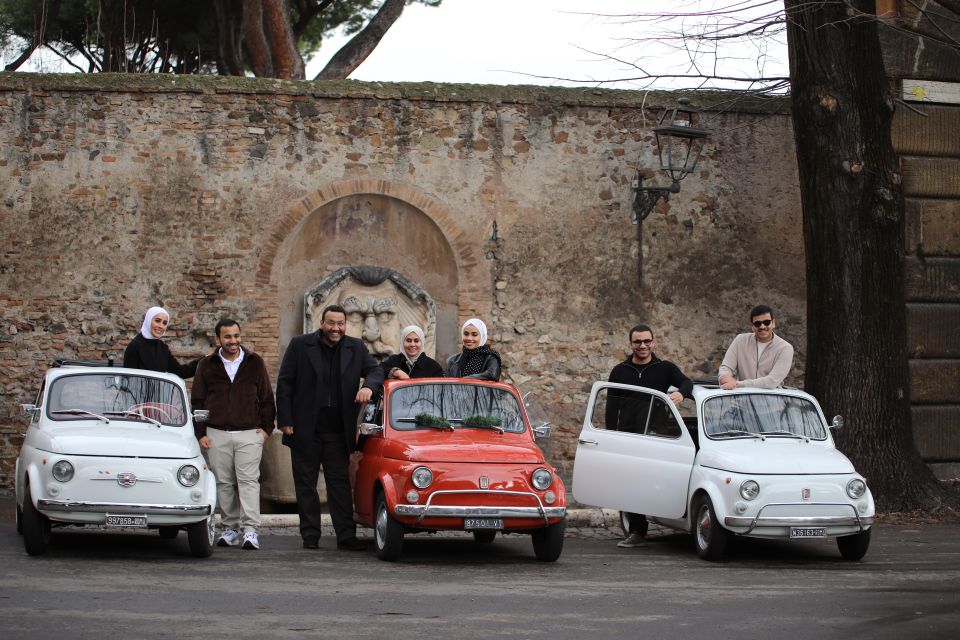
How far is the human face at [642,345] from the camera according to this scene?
11109 mm

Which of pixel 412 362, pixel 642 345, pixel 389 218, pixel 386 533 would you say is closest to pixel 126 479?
pixel 386 533

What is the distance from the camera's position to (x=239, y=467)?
10.4 m

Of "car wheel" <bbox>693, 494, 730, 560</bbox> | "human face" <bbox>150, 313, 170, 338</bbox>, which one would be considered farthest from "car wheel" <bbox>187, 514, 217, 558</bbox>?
"car wheel" <bbox>693, 494, 730, 560</bbox>

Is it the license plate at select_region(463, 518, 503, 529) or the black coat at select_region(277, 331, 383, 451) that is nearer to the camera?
the license plate at select_region(463, 518, 503, 529)

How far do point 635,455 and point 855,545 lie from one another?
1.90m

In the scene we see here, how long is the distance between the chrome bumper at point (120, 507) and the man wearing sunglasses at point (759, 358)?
4541mm

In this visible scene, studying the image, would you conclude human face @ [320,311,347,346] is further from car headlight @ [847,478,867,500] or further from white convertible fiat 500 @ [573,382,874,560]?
car headlight @ [847,478,867,500]

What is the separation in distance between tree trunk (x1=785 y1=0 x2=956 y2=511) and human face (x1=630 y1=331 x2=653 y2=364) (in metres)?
2.99

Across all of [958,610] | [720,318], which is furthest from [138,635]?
[720,318]

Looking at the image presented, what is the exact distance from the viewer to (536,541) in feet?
32.3

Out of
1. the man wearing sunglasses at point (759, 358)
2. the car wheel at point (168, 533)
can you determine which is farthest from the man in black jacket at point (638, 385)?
the car wheel at point (168, 533)

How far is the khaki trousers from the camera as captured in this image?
10.4m

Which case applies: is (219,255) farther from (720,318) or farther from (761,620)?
(761,620)

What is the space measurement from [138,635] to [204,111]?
10.5 meters
